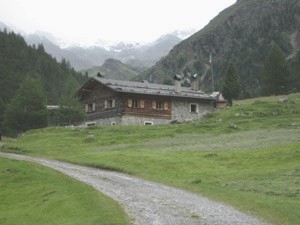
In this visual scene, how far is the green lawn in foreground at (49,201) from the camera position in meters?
21.8

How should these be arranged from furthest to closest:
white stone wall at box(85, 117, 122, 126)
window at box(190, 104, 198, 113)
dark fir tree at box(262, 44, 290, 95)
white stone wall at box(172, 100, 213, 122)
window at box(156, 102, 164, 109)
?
dark fir tree at box(262, 44, 290, 95)
window at box(190, 104, 198, 113)
white stone wall at box(172, 100, 213, 122)
window at box(156, 102, 164, 109)
white stone wall at box(85, 117, 122, 126)

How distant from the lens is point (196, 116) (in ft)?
299

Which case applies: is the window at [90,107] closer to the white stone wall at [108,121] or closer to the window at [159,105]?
the white stone wall at [108,121]

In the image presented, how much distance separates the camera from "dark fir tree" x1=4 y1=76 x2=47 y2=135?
9688cm

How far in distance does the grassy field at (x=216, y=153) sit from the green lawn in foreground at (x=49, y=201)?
6203 millimetres

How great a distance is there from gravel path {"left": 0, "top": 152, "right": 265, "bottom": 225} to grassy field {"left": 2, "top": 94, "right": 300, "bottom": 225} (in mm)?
1239

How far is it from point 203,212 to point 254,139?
114 ft

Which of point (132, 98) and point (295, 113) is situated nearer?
point (295, 113)

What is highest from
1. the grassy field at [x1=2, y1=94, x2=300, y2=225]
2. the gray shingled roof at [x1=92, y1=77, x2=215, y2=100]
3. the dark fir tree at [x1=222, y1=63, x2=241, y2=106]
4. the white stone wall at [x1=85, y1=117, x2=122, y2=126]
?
the dark fir tree at [x1=222, y1=63, x2=241, y2=106]

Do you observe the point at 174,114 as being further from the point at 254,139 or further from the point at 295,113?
the point at 254,139

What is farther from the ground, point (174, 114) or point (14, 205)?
point (174, 114)

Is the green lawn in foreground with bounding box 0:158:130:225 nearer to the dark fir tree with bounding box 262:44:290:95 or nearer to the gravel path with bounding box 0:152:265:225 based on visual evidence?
the gravel path with bounding box 0:152:265:225

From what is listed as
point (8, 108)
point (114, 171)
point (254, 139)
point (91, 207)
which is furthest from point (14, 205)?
point (8, 108)

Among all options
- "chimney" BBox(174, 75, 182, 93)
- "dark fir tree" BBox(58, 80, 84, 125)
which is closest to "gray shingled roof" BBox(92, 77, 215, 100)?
"chimney" BBox(174, 75, 182, 93)
